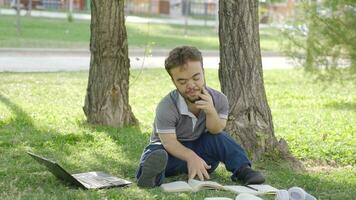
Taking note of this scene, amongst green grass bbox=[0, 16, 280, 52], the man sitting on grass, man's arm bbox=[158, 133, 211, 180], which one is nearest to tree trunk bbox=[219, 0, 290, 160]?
the man sitting on grass

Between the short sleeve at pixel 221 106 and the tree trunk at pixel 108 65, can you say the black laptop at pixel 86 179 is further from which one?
the tree trunk at pixel 108 65

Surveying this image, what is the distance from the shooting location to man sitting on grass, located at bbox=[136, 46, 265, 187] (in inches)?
195

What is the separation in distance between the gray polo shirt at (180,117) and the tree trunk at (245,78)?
90cm

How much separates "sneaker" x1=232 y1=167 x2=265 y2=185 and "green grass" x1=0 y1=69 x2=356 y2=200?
0.48 feet

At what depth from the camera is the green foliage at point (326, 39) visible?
1003cm

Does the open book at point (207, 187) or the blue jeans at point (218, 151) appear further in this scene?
the blue jeans at point (218, 151)

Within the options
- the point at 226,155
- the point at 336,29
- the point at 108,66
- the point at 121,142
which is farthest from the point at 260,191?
the point at 336,29

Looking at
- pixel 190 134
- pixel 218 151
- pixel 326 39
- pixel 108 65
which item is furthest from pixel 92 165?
pixel 326 39

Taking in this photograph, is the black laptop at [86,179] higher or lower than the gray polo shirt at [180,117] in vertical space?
lower

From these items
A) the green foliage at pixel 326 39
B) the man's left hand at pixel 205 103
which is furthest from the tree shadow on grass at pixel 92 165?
the green foliage at pixel 326 39

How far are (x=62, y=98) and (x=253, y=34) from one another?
15.7ft

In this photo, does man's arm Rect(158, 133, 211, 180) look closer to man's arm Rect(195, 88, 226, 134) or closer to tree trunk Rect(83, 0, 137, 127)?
man's arm Rect(195, 88, 226, 134)

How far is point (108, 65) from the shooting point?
7.54 metres

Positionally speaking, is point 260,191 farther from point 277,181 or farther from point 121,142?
point 121,142
